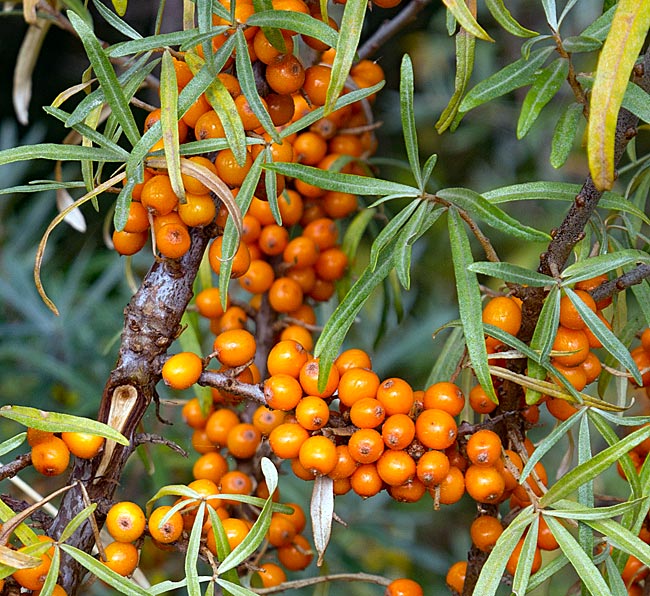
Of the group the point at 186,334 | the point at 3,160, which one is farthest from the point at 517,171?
the point at 3,160

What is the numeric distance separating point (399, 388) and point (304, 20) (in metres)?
0.26

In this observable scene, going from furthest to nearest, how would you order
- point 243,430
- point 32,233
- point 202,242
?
point 32,233
point 243,430
point 202,242

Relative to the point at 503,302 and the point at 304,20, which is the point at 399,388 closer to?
the point at 503,302

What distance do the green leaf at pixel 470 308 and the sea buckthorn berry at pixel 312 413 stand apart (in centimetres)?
12

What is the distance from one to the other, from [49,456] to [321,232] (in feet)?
1.21

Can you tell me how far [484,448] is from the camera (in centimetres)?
53

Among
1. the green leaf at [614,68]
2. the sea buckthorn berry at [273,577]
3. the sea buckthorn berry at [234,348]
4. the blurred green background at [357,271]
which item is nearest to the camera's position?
the green leaf at [614,68]

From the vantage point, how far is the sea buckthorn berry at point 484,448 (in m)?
0.53

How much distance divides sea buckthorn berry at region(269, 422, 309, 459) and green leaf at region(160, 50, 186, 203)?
18cm

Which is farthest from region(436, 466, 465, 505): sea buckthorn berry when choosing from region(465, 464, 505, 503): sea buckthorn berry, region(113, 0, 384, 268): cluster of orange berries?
region(113, 0, 384, 268): cluster of orange berries

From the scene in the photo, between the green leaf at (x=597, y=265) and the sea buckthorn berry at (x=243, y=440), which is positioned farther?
the sea buckthorn berry at (x=243, y=440)

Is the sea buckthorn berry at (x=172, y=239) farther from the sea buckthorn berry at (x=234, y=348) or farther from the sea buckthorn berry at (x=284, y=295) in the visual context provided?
the sea buckthorn berry at (x=284, y=295)

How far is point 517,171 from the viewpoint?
1794 mm

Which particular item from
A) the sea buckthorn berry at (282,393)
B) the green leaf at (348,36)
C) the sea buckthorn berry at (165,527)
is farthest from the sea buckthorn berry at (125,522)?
the green leaf at (348,36)
